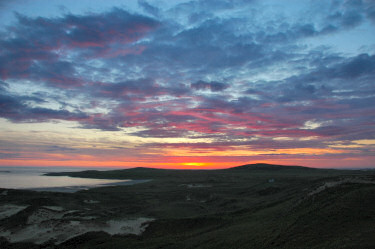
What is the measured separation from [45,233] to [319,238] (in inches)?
1037

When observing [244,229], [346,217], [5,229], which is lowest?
[5,229]

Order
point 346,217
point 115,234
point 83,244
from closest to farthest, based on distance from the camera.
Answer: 1. point 346,217
2. point 83,244
3. point 115,234

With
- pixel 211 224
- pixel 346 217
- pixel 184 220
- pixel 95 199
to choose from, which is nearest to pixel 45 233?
pixel 184 220

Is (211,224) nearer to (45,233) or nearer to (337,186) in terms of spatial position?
(337,186)

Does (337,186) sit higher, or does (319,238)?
(337,186)

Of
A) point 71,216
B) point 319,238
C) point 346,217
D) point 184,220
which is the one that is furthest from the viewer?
point 71,216

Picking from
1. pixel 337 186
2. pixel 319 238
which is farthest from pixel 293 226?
pixel 337 186

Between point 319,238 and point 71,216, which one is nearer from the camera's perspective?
point 319,238

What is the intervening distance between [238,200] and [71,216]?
2634 cm

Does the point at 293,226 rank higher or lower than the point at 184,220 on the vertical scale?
higher

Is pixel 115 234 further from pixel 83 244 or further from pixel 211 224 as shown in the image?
pixel 211 224

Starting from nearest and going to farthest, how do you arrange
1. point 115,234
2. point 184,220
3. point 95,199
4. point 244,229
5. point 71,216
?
point 244,229
point 115,234
point 184,220
point 71,216
point 95,199

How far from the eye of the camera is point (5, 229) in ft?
99.3

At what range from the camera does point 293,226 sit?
1888 cm
